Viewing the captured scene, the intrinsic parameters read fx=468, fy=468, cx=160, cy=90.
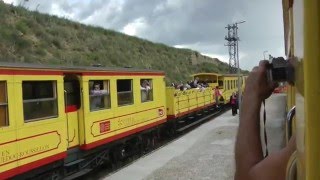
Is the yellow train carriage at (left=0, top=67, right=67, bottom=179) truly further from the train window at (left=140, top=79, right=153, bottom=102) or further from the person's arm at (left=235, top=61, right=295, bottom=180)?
the person's arm at (left=235, top=61, right=295, bottom=180)

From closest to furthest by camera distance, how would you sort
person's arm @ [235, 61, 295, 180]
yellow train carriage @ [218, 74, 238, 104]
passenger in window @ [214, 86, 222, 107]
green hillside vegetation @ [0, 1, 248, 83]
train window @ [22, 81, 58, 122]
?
person's arm @ [235, 61, 295, 180]
train window @ [22, 81, 58, 122]
green hillside vegetation @ [0, 1, 248, 83]
passenger in window @ [214, 86, 222, 107]
yellow train carriage @ [218, 74, 238, 104]

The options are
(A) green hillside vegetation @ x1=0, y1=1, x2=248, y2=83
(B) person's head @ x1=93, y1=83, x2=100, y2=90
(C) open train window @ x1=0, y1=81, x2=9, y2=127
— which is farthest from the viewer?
(A) green hillside vegetation @ x1=0, y1=1, x2=248, y2=83

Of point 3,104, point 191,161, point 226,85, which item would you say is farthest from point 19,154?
point 226,85

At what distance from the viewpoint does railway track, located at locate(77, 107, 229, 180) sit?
13.4m

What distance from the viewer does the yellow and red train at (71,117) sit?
8.16 metres

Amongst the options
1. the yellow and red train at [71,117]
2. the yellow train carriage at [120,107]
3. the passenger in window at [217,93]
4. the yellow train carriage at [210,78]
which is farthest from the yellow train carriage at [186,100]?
the yellow train carriage at [210,78]

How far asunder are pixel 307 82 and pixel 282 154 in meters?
0.50

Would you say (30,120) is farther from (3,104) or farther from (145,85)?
(145,85)

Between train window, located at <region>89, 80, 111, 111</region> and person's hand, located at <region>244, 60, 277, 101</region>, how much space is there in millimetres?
10073

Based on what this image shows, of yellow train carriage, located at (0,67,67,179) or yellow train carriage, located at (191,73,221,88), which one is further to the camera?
yellow train carriage, located at (191,73,221,88)

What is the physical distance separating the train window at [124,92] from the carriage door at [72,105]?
7.44 feet

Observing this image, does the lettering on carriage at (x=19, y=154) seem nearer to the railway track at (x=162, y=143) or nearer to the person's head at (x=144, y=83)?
the railway track at (x=162, y=143)


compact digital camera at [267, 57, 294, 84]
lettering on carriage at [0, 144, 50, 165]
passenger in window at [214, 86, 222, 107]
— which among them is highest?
compact digital camera at [267, 57, 294, 84]

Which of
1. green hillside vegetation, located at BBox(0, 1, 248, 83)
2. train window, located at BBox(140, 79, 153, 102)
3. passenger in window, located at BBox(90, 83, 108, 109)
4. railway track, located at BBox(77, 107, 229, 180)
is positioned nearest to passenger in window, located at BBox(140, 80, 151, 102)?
train window, located at BBox(140, 79, 153, 102)
